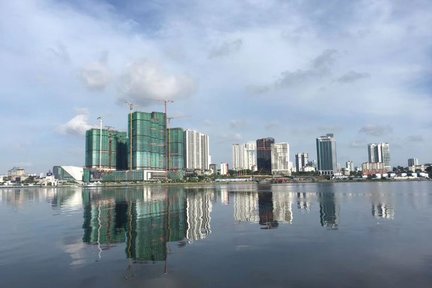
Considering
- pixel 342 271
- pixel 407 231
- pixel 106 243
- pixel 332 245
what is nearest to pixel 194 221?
pixel 106 243

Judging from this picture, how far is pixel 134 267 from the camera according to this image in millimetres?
23328

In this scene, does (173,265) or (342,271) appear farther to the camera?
(173,265)

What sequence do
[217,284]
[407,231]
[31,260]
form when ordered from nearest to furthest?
[217,284]
[31,260]
[407,231]

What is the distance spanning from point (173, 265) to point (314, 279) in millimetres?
8798

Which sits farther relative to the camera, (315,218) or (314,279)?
(315,218)

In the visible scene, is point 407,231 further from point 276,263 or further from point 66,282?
point 66,282

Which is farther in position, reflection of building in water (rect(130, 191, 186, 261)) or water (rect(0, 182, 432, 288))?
reflection of building in water (rect(130, 191, 186, 261))

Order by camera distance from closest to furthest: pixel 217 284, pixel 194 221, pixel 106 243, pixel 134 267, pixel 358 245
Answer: pixel 217 284, pixel 134 267, pixel 358 245, pixel 106 243, pixel 194 221

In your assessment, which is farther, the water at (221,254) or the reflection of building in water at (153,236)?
the reflection of building in water at (153,236)

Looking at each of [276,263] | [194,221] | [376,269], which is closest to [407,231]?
[376,269]

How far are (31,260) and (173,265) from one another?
10711mm

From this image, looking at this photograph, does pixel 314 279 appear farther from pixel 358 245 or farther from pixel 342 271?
pixel 358 245

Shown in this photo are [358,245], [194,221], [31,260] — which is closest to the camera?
[31,260]

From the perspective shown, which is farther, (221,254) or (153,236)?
(153,236)
